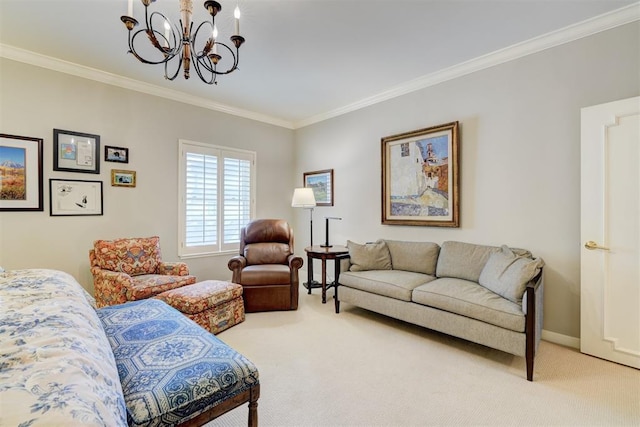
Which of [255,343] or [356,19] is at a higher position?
[356,19]

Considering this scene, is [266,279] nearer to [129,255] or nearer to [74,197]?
[129,255]

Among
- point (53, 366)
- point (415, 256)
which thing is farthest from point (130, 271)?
point (415, 256)

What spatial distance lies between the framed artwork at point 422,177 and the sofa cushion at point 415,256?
29cm

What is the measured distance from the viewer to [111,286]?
285 cm

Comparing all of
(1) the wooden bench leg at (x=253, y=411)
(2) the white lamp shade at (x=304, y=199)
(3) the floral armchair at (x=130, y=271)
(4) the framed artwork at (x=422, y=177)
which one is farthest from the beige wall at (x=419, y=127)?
(1) the wooden bench leg at (x=253, y=411)

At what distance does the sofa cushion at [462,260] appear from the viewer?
9.54 ft

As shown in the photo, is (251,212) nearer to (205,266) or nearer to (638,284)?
(205,266)

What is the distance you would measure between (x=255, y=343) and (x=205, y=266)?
6.48 ft

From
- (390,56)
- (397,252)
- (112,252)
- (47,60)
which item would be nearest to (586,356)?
(397,252)

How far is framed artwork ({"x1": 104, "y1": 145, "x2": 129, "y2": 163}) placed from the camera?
11.4ft

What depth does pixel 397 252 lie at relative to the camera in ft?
11.6

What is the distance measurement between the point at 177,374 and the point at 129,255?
254 cm

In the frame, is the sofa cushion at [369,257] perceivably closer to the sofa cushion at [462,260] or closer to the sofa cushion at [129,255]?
the sofa cushion at [462,260]

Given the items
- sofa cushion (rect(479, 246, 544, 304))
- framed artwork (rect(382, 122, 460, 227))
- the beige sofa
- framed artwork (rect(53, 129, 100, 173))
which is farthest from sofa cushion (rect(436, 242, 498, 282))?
framed artwork (rect(53, 129, 100, 173))
